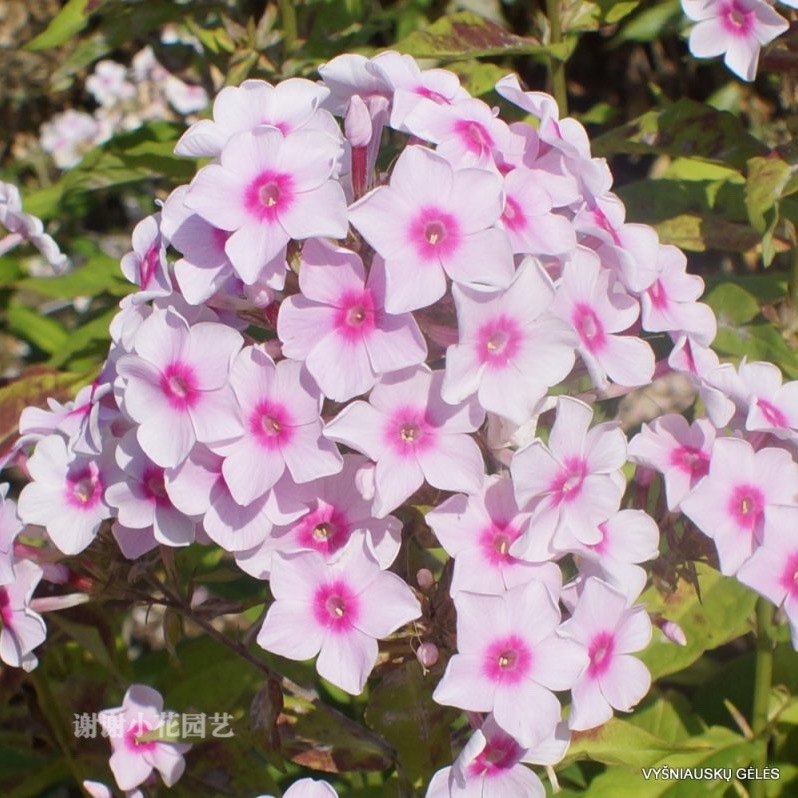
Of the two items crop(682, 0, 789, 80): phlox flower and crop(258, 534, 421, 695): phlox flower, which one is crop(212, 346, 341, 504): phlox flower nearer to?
crop(258, 534, 421, 695): phlox flower

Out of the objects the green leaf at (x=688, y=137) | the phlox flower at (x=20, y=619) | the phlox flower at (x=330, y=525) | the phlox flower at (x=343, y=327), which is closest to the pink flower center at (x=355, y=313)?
the phlox flower at (x=343, y=327)

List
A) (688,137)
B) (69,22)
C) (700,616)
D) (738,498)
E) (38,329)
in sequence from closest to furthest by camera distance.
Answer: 1. (738,498)
2. (700,616)
3. (688,137)
4. (69,22)
5. (38,329)

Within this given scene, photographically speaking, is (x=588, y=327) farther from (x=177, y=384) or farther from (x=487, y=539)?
(x=177, y=384)

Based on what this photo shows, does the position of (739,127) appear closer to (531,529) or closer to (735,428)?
(735,428)

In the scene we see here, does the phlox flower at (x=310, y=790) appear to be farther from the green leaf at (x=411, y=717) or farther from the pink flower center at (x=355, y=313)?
the pink flower center at (x=355, y=313)

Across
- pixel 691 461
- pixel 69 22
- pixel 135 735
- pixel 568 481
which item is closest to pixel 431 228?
pixel 568 481

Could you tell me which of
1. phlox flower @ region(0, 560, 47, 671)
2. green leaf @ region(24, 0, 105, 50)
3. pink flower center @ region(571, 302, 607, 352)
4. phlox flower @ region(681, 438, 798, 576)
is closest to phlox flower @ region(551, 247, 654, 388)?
pink flower center @ region(571, 302, 607, 352)
